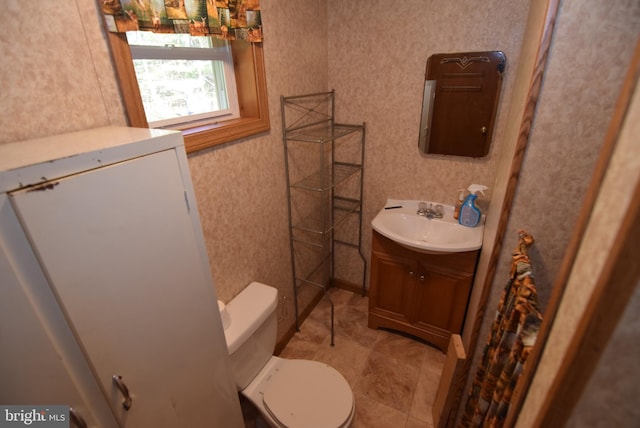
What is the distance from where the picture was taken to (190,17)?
1084 millimetres

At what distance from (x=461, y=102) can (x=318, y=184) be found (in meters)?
0.99

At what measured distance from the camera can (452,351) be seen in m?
1.37

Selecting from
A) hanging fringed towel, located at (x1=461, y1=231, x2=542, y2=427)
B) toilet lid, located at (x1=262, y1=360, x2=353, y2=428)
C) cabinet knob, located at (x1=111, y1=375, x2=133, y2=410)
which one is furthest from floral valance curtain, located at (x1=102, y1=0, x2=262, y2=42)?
toilet lid, located at (x1=262, y1=360, x2=353, y2=428)

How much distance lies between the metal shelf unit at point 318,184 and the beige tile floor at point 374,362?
0.14m

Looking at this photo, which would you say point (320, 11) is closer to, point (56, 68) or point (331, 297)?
point (56, 68)

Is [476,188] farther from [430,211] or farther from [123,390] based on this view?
[123,390]

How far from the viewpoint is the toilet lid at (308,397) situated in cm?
132

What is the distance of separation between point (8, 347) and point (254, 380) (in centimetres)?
114

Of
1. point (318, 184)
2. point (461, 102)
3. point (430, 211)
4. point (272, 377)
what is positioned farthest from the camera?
point (318, 184)

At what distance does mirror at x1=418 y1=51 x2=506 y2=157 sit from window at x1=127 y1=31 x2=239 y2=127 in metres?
1.13

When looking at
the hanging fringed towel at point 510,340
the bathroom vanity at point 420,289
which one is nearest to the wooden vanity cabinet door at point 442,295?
the bathroom vanity at point 420,289

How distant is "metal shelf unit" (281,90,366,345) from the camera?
6.00 ft

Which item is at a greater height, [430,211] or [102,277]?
[102,277]

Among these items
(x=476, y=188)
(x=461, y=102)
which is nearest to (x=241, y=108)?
(x=461, y=102)
